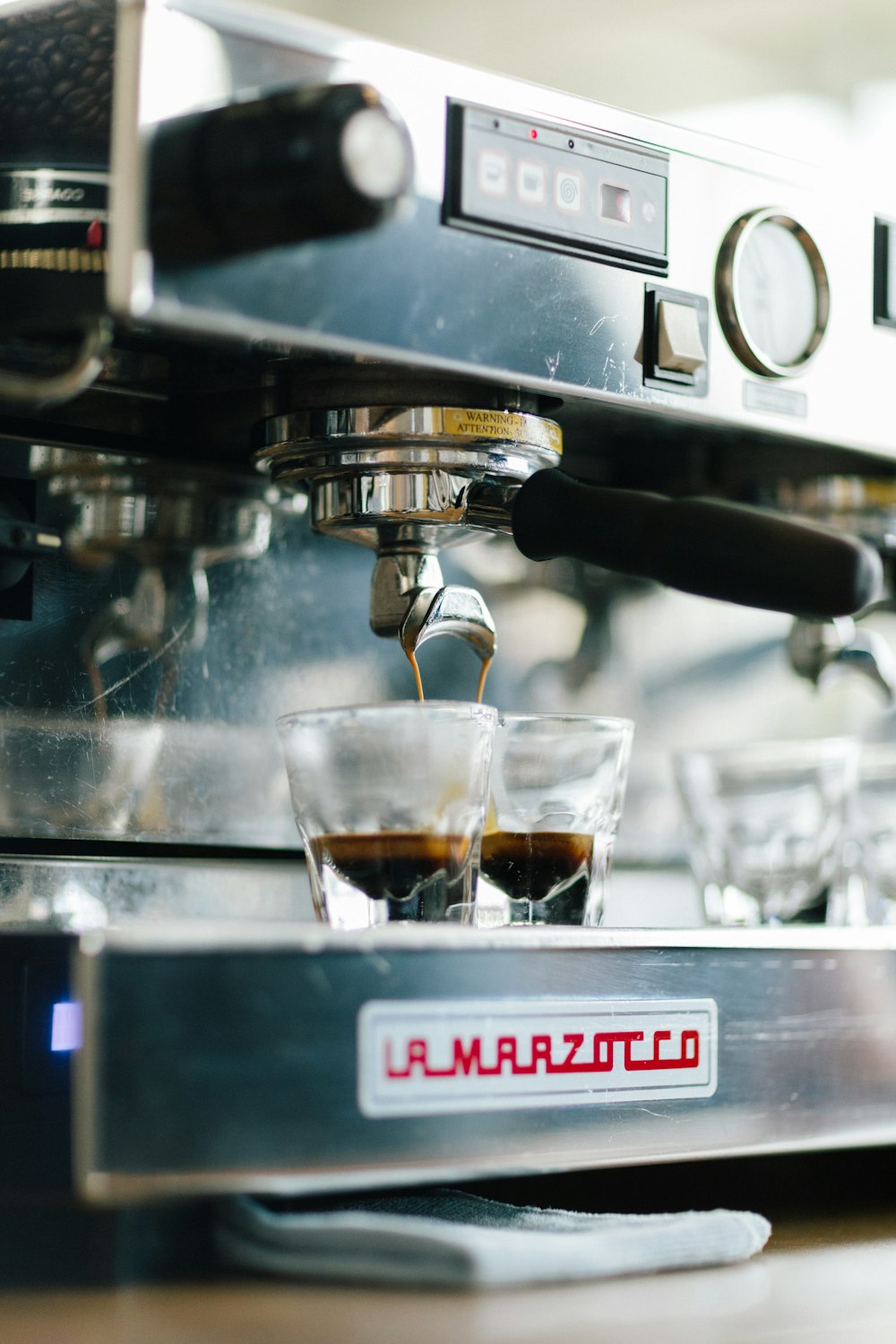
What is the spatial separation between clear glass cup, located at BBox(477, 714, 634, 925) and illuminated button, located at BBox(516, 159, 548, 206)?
18cm

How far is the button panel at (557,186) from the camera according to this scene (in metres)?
0.52

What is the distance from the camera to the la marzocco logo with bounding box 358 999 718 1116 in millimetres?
457

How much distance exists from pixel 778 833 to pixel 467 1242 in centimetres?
33

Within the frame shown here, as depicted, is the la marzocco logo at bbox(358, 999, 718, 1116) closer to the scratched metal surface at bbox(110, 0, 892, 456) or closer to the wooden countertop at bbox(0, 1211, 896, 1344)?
the wooden countertop at bbox(0, 1211, 896, 1344)

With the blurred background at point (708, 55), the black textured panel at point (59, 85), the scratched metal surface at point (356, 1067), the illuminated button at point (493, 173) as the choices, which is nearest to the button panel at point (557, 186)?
the illuminated button at point (493, 173)

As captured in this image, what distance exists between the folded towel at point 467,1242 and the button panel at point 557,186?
0.31 metres

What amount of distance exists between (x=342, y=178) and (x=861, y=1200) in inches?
17.5

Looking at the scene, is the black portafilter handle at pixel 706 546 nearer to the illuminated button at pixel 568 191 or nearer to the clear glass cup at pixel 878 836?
A: the illuminated button at pixel 568 191

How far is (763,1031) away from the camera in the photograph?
544 millimetres

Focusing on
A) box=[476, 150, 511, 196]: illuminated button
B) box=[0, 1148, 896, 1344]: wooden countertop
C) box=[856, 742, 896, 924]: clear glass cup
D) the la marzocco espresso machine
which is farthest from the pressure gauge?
box=[0, 1148, 896, 1344]: wooden countertop

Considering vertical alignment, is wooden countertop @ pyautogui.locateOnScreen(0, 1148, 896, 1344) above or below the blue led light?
below

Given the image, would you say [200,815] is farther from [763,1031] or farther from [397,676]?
[763,1031]

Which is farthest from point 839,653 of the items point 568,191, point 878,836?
point 568,191

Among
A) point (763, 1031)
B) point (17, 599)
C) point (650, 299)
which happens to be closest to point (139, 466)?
point (17, 599)
